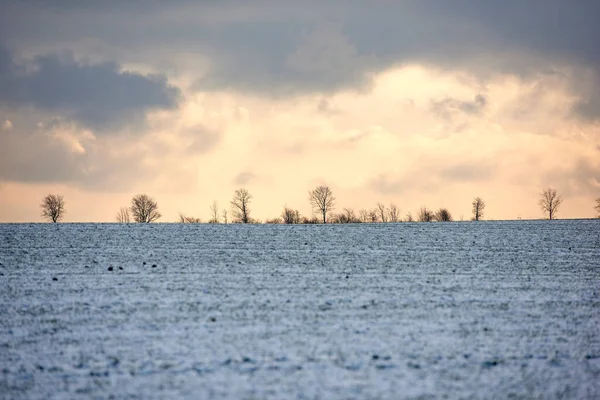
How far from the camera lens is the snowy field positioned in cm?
1142

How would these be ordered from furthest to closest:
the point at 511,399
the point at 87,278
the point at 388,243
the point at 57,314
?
the point at 388,243, the point at 87,278, the point at 57,314, the point at 511,399

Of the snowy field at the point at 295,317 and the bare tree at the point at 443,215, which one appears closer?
the snowy field at the point at 295,317

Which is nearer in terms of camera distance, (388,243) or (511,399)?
(511,399)

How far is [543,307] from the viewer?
1698 centimetres

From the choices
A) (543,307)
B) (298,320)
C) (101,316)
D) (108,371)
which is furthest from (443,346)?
(101,316)

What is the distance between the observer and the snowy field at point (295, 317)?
1142 centimetres

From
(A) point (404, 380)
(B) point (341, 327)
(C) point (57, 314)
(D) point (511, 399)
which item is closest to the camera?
(D) point (511, 399)

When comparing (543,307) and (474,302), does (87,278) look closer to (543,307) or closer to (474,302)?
(474,302)

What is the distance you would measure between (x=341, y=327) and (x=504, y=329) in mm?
3906

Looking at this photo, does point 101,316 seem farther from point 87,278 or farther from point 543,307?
point 543,307

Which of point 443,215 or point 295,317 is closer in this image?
point 295,317

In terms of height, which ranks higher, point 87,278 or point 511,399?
A: point 87,278

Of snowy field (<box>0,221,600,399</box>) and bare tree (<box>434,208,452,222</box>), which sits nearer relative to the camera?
snowy field (<box>0,221,600,399</box>)

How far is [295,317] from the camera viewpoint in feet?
50.8
